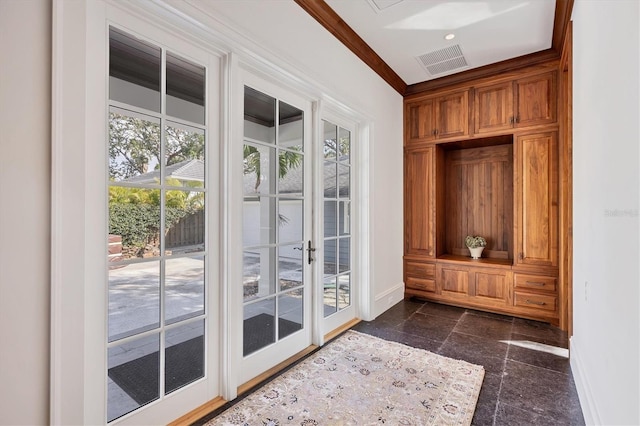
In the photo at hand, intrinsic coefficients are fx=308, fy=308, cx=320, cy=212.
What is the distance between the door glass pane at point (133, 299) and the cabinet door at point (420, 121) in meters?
3.61

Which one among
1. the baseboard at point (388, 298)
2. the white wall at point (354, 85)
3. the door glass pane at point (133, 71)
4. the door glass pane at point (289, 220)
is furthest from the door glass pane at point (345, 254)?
the door glass pane at point (133, 71)

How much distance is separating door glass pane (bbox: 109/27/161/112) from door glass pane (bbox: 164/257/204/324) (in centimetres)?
90

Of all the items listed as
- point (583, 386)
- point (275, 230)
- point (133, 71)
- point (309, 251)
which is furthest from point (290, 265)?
point (583, 386)

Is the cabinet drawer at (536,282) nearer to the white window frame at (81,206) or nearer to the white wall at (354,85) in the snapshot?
the white wall at (354,85)

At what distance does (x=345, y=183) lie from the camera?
3.32 meters

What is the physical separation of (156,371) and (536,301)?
3.75 m

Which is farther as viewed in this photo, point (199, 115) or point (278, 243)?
point (278, 243)

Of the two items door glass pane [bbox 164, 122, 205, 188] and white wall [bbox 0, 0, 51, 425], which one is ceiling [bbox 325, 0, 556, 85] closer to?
door glass pane [bbox 164, 122, 205, 188]

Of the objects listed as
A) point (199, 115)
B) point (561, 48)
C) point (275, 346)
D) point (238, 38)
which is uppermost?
point (561, 48)

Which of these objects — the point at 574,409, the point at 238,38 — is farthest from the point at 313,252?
the point at 574,409

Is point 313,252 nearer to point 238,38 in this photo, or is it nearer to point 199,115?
point 199,115

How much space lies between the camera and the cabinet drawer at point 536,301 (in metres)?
3.37

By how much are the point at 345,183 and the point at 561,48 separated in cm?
262

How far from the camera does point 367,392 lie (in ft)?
6.88
